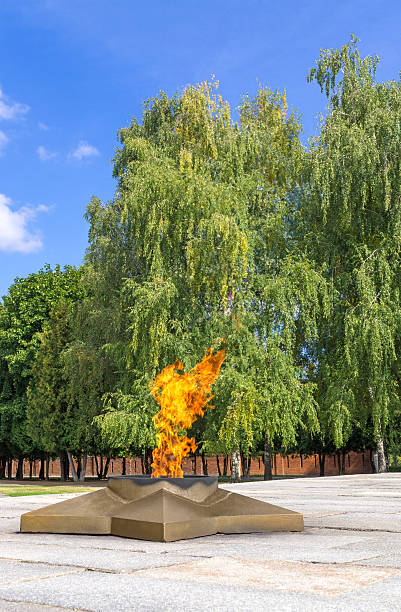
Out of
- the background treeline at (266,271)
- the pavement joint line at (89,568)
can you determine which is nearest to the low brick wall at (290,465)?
the background treeline at (266,271)

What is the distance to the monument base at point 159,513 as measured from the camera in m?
5.30

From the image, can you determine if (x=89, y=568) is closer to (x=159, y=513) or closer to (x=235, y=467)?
(x=159, y=513)

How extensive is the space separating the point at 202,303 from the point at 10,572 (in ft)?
58.7

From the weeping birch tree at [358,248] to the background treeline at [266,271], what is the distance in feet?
0.18

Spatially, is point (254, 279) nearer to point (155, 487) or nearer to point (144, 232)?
point (144, 232)

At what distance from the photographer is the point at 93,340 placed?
26.2m

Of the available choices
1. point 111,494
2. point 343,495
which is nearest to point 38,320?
point 343,495

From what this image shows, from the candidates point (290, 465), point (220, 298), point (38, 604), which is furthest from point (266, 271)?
point (290, 465)

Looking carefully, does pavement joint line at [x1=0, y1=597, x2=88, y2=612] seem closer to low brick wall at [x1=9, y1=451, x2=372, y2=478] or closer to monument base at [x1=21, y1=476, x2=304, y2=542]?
monument base at [x1=21, y1=476, x2=304, y2=542]

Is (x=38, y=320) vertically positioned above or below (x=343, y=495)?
above

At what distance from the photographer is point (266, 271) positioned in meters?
22.5

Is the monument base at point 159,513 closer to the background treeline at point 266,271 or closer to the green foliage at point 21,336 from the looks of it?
the background treeline at point 266,271

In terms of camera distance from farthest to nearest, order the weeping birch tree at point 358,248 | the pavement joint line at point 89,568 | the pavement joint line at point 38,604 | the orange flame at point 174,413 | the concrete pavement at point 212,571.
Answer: the weeping birch tree at point 358,248 → the orange flame at point 174,413 → the pavement joint line at point 89,568 → the concrete pavement at point 212,571 → the pavement joint line at point 38,604

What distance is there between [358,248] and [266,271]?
3540 millimetres
